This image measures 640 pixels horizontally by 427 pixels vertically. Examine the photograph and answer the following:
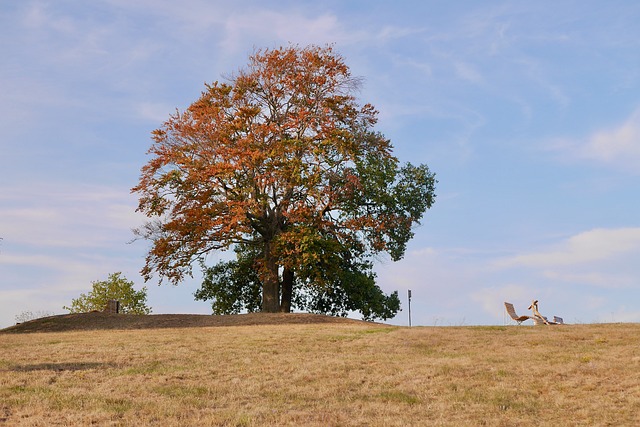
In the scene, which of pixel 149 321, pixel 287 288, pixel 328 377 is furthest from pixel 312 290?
pixel 328 377

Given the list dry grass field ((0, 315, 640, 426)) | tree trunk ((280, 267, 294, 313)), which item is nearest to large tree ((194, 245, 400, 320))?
tree trunk ((280, 267, 294, 313))

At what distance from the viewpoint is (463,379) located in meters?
14.8

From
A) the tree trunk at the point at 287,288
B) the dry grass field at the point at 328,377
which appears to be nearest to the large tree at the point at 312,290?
the tree trunk at the point at 287,288

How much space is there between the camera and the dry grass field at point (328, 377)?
1191cm

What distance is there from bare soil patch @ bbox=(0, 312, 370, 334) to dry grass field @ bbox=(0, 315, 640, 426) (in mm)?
2722

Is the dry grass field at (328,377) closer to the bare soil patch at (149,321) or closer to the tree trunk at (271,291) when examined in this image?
the bare soil patch at (149,321)

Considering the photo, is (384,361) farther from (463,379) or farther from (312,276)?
(312,276)

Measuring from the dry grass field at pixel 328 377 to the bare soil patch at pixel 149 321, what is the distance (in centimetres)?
272

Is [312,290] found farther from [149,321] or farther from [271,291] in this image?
[149,321]

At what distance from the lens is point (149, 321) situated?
87.6ft

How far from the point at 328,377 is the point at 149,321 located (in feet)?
44.0

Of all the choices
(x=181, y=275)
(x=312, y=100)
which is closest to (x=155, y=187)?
(x=181, y=275)

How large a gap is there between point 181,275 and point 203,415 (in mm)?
18567

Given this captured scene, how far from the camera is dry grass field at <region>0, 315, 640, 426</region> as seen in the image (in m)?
11.9
